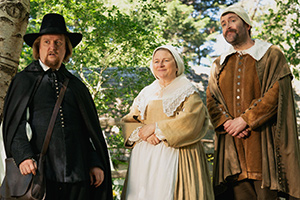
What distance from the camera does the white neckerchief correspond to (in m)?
3.23

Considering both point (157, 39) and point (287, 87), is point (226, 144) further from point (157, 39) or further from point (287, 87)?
point (157, 39)

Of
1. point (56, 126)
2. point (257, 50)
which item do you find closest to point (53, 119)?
point (56, 126)

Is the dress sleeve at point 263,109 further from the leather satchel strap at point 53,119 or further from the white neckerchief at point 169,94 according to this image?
the leather satchel strap at point 53,119

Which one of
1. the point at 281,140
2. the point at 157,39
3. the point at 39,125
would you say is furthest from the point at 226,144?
the point at 157,39

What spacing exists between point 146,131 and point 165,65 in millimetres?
632

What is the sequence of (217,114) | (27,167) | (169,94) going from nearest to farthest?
(27,167) → (169,94) → (217,114)

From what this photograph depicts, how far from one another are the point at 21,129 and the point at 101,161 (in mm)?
662

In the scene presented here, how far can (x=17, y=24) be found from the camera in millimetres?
3434

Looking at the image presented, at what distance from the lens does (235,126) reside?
3244mm

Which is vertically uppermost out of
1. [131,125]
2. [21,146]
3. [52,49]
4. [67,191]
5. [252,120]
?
[52,49]

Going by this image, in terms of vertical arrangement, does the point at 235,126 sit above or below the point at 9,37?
below

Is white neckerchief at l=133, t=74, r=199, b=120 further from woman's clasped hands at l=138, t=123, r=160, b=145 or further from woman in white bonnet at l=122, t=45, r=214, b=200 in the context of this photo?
woman's clasped hands at l=138, t=123, r=160, b=145

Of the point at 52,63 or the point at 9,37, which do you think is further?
the point at 9,37

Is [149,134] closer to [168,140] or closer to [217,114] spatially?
[168,140]
